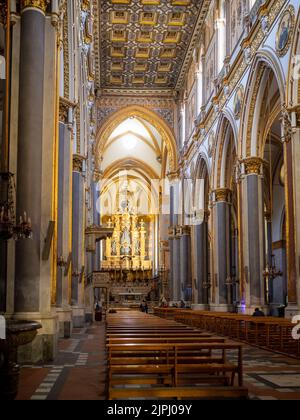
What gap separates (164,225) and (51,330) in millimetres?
37188

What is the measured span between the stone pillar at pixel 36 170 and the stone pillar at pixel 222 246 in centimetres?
1521

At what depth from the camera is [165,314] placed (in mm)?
28031

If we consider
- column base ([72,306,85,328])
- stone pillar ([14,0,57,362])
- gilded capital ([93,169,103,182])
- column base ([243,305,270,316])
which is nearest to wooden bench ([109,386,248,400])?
stone pillar ([14,0,57,362])

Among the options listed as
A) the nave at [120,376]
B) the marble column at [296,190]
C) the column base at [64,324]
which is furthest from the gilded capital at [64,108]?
the nave at [120,376]

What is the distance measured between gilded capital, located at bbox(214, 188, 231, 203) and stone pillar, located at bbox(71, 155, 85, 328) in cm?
708

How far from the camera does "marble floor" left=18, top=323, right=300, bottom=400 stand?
6.72m

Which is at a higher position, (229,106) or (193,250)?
(229,106)

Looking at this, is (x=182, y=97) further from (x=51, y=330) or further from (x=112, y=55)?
(x=51, y=330)

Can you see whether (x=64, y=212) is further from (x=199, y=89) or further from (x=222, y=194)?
(x=199, y=89)

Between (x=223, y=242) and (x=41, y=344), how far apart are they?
1650 centimetres

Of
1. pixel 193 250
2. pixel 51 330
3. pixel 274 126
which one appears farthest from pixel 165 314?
pixel 51 330

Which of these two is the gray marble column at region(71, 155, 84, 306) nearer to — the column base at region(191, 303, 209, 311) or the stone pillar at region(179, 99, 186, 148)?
the column base at region(191, 303, 209, 311)

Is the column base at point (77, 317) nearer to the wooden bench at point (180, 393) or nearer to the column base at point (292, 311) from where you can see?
the column base at point (292, 311)

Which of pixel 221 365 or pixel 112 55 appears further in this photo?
pixel 112 55
